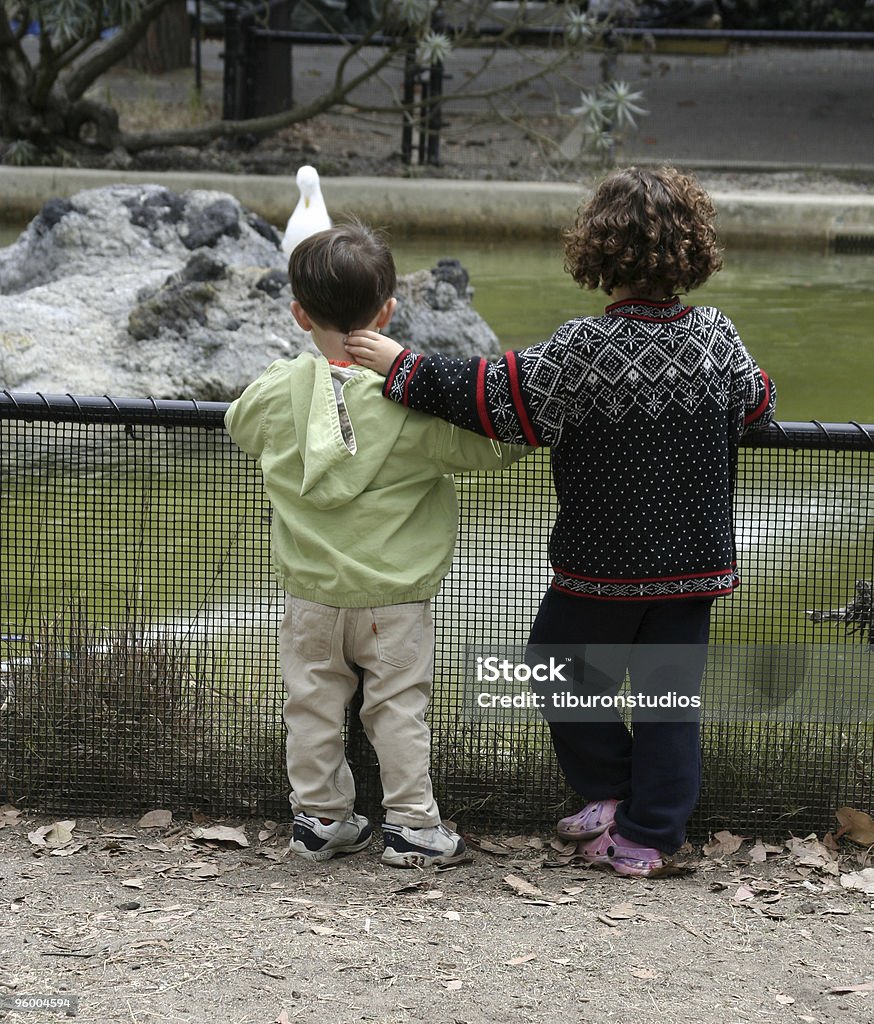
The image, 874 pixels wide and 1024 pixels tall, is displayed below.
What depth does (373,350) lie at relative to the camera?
9.13 ft

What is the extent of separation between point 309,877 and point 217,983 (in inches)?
20.7

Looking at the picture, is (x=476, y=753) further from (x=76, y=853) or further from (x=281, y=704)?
(x=76, y=853)

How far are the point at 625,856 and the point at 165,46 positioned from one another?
59.2 ft

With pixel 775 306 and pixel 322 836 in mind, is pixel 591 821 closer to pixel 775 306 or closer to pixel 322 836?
pixel 322 836

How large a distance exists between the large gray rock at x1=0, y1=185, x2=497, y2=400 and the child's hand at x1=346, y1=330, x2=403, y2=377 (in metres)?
3.80

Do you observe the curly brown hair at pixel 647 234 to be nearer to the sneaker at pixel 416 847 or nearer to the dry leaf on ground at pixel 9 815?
the sneaker at pixel 416 847

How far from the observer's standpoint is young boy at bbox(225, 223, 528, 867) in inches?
109

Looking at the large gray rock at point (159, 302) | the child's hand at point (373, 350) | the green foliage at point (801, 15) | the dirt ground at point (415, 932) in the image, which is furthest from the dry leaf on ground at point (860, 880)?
the green foliage at point (801, 15)

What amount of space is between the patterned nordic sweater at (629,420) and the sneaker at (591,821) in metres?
0.50

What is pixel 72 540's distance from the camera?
3316 mm

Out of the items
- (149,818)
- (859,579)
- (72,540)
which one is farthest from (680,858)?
(72,540)

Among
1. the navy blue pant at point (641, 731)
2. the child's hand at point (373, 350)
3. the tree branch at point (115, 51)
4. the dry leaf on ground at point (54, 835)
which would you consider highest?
the tree branch at point (115, 51)

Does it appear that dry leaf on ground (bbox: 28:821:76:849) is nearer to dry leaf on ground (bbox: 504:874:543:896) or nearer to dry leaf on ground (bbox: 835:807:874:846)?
dry leaf on ground (bbox: 504:874:543:896)

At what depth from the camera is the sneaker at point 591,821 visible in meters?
3.01
